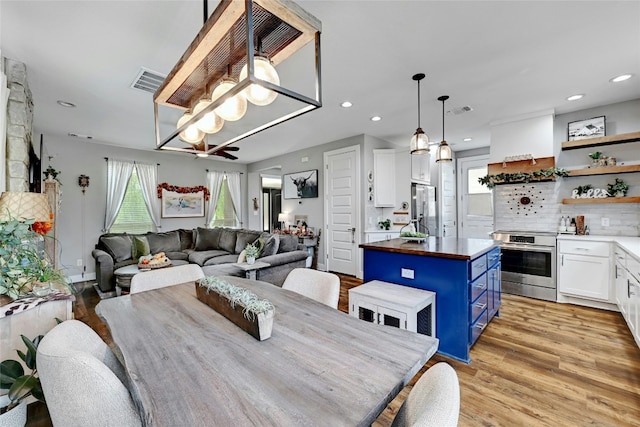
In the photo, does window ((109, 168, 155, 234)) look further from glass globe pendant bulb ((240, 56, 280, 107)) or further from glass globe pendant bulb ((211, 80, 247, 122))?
glass globe pendant bulb ((240, 56, 280, 107))

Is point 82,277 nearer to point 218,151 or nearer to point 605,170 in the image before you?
point 218,151

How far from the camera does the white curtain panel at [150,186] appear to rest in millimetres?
5902

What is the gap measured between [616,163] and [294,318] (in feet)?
15.6

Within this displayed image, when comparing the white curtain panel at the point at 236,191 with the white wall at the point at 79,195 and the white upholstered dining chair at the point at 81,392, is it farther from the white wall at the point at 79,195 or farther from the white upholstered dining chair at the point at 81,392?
the white upholstered dining chair at the point at 81,392

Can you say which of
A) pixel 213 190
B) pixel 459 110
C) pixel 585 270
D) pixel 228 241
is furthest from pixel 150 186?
pixel 585 270

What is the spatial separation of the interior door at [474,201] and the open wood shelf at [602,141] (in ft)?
7.03

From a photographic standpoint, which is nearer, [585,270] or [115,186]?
[585,270]

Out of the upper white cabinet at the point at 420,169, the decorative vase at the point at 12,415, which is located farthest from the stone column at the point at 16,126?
the upper white cabinet at the point at 420,169

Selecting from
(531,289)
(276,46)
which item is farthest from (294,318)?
(531,289)

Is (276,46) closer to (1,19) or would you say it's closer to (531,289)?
(1,19)

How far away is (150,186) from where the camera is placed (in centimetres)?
601

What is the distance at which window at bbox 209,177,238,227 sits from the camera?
23.7 feet

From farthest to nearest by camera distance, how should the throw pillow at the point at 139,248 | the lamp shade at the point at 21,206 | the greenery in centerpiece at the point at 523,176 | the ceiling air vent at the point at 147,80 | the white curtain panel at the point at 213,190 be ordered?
the white curtain panel at the point at 213,190 < the throw pillow at the point at 139,248 < the greenery in centerpiece at the point at 523,176 < the ceiling air vent at the point at 147,80 < the lamp shade at the point at 21,206

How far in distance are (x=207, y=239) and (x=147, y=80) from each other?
143 inches
